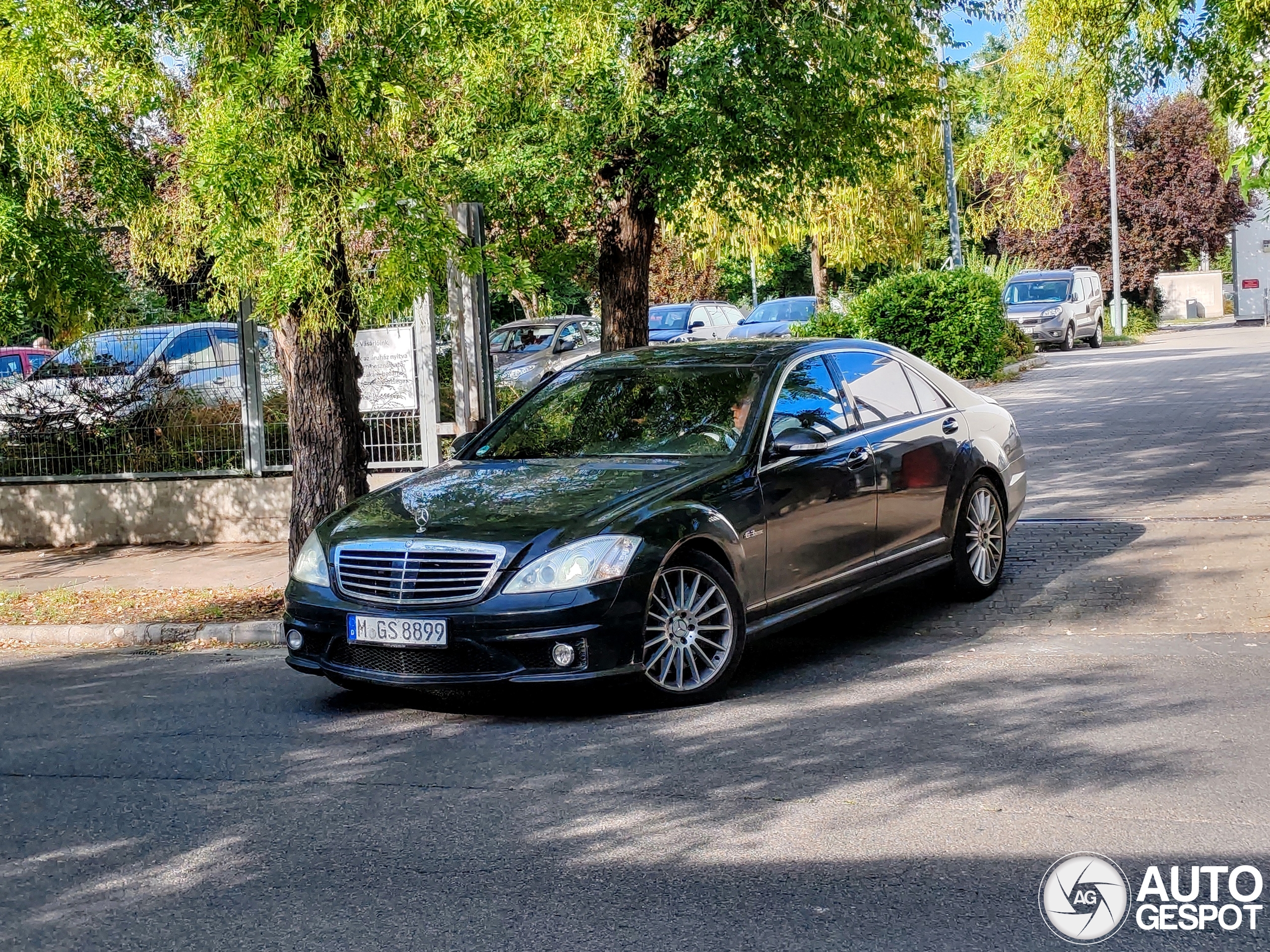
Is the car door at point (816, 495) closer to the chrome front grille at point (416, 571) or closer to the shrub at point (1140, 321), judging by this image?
the chrome front grille at point (416, 571)

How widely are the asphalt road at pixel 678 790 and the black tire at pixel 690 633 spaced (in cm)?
13

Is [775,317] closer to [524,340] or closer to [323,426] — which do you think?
[524,340]

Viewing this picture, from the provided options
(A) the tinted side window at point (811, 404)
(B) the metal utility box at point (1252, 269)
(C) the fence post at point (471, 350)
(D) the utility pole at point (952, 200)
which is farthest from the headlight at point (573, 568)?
(B) the metal utility box at point (1252, 269)

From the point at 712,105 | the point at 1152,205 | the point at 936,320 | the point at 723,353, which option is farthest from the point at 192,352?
the point at 1152,205

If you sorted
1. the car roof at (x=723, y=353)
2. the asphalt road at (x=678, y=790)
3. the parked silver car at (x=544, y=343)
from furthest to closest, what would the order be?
1. the parked silver car at (x=544, y=343)
2. the car roof at (x=723, y=353)
3. the asphalt road at (x=678, y=790)

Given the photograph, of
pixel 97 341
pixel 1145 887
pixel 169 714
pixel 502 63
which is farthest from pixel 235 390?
pixel 1145 887

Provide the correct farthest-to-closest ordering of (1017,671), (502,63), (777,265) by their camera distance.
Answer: (777,265) → (502,63) → (1017,671)

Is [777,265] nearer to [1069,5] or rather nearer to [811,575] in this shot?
[1069,5]

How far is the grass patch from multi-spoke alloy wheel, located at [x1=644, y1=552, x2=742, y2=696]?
378 cm

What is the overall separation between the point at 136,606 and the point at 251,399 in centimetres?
349

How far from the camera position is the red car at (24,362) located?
14.2 m

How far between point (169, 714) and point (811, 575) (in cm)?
322

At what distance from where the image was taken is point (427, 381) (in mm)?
13453

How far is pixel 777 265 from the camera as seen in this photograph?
216 ft
